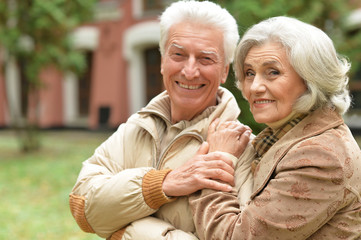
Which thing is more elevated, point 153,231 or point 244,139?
point 244,139

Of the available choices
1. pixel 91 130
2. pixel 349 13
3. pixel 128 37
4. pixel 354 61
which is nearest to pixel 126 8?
pixel 128 37

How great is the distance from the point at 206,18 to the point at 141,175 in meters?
0.76

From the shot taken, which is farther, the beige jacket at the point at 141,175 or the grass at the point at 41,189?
the grass at the point at 41,189

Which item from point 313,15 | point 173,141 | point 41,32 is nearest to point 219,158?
point 173,141

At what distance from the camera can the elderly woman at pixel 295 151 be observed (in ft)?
5.12

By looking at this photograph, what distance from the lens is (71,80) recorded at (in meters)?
17.3

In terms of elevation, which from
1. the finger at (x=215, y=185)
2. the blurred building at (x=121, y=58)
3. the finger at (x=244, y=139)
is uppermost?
the finger at (x=244, y=139)

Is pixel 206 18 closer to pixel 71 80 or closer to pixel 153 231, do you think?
pixel 153 231

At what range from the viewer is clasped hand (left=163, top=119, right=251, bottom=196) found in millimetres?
1844

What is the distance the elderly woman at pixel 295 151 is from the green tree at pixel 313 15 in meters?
1.63

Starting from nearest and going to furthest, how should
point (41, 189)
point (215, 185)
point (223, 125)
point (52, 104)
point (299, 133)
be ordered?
1. point (299, 133)
2. point (215, 185)
3. point (223, 125)
4. point (41, 189)
5. point (52, 104)

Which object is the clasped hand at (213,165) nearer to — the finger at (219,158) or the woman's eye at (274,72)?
the finger at (219,158)

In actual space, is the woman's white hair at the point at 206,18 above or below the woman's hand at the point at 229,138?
above

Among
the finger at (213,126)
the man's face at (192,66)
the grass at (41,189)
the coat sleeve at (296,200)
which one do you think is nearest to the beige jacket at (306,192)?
the coat sleeve at (296,200)
